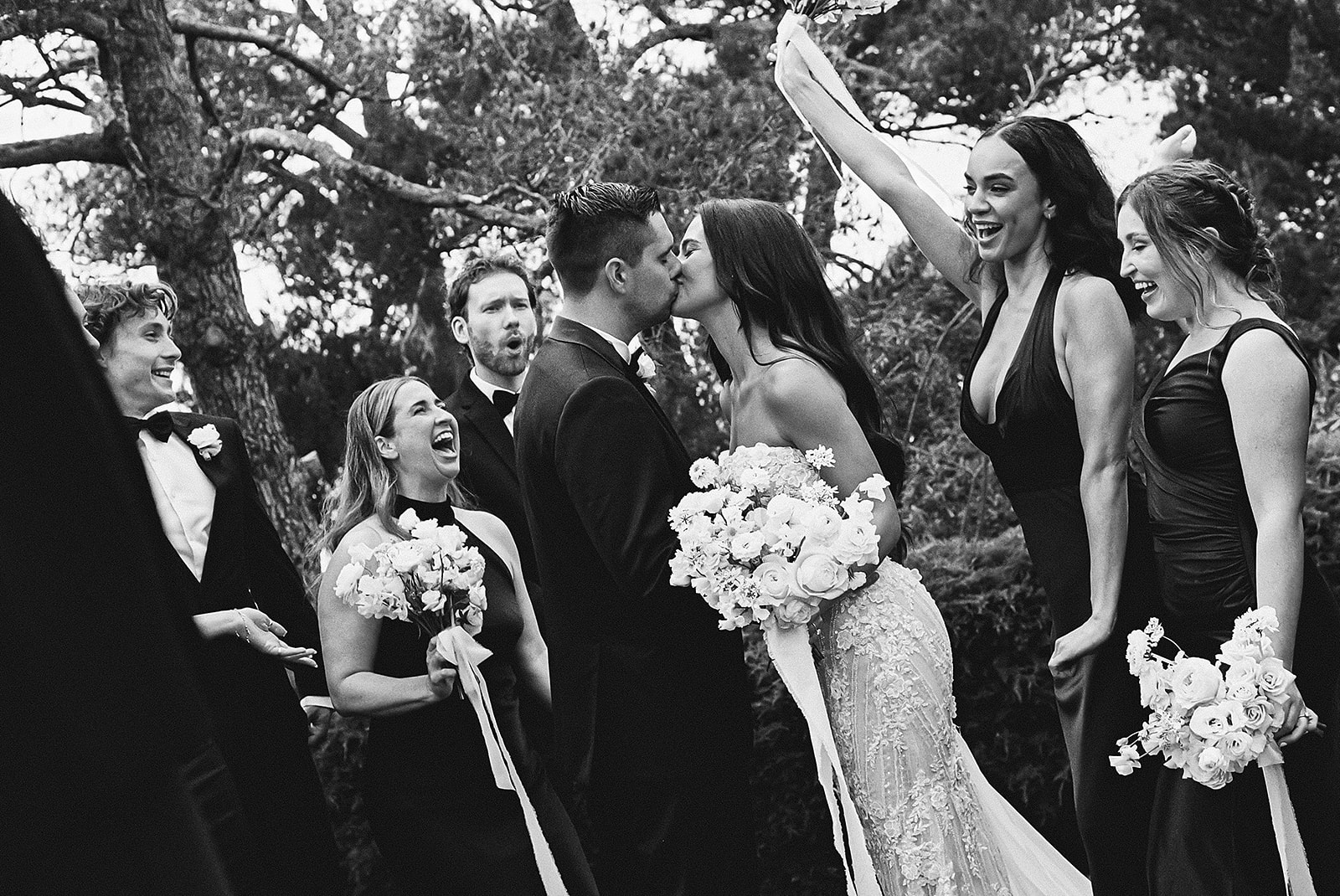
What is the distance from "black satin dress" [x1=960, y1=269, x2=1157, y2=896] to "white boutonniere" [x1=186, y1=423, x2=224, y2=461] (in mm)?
2515

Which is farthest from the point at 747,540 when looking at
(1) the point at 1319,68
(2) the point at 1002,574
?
(1) the point at 1319,68

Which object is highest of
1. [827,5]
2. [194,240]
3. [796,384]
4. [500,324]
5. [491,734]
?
[194,240]

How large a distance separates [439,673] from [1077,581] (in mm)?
1868

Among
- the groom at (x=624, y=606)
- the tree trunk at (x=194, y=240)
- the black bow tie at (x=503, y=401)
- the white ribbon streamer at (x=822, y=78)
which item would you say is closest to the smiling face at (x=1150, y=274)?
the white ribbon streamer at (x=822, y=78)

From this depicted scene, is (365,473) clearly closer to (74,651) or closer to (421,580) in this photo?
(421,580)

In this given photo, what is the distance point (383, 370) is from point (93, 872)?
11.8m

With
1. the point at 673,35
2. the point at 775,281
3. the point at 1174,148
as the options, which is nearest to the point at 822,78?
the point at 775,281

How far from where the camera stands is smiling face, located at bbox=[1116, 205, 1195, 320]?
354 cm

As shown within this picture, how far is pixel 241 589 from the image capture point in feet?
15.1

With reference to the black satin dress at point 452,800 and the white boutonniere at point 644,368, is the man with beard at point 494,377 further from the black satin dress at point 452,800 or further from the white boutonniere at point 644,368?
the white boutonniere at point 644,368

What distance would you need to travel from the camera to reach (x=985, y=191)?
381 centimetres

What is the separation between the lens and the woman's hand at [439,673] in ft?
13.7

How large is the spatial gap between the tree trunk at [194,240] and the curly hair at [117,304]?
4.75 metres

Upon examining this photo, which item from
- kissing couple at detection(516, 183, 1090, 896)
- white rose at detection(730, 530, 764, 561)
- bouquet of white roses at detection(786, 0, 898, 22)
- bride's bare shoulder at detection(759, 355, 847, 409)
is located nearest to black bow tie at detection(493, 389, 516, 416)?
kissing couple at detection(516, 183, 1090, 896)
